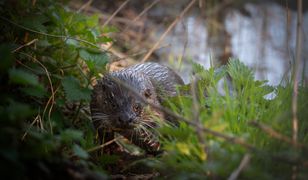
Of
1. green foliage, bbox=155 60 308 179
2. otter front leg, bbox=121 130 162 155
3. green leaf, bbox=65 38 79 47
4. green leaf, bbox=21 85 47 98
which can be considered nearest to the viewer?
green foliage, bbox=155 60 308 179

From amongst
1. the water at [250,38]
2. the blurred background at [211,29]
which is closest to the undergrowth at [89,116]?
the blurred background at [211,29]

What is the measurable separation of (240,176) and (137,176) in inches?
39.8

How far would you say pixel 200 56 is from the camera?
279 inches

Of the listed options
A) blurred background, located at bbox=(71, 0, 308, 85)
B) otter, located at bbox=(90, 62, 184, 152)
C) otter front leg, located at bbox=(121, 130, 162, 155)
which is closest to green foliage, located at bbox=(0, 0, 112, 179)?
otter, located at bbox=(90, 62, 184, 152)

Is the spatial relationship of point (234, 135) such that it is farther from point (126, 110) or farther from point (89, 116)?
point (89, 116)

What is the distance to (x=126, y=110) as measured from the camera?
3229mm

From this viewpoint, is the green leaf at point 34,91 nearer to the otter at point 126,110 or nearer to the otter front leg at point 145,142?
the otter at point 126,110

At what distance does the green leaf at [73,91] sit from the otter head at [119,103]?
22 centimetres

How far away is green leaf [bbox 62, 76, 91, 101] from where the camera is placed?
303 centimetres

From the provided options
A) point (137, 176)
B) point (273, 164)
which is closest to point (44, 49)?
point (137, 176)

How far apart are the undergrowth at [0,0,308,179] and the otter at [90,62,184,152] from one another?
5.7 inches

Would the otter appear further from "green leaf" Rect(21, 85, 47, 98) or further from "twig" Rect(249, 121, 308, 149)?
"twig" Rect(249, 121, 308, 149)

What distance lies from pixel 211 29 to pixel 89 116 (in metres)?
4.65

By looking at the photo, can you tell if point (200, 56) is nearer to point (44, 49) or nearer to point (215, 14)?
point (215, 14)
